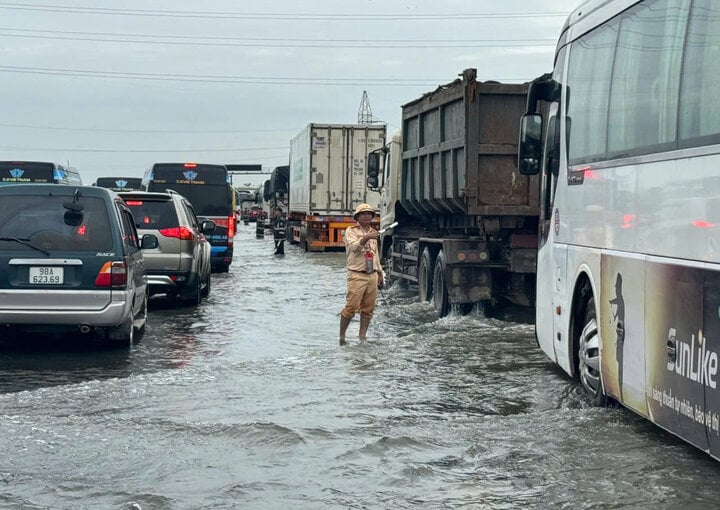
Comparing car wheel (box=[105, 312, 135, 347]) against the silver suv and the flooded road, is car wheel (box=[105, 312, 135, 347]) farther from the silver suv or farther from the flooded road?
the silver suv

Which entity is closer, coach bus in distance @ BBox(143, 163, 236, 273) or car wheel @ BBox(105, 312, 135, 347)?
car wheel @ BBox(105, 312, 135, 347)

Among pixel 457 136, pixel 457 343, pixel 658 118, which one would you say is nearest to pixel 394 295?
pixel 457 136

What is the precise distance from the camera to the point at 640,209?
23.1 feet

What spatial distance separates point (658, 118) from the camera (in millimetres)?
6824

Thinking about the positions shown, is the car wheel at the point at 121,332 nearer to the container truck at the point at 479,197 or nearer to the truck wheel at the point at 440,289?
the container truck at the point at 479,197

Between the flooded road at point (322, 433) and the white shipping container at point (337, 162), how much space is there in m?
25.0

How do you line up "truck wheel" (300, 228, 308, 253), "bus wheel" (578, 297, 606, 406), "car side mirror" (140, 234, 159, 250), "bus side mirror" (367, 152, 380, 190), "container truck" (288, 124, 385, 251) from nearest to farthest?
"bus wheel" (578, 297, 606, 406)
"car side mirror" (140, 234, 159, 250)
"bus side mirror" (367, 152, 380, 190)
"container truck" (288, 124, 385, 251)
"truck wheel" (300, 228, 308, 253)

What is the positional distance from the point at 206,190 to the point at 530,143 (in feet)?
58.5

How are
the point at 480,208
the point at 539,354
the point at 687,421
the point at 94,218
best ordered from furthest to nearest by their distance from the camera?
1. the point at 480,208
2. the point at 539,354
3. the point at 94,218
4. the point at 687,421

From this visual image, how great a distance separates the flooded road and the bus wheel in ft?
0.55

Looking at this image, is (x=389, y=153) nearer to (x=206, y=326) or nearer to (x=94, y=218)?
(x=206, y=326)

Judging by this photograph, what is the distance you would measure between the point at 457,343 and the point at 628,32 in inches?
253

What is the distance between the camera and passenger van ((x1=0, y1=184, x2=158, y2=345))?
11375mm

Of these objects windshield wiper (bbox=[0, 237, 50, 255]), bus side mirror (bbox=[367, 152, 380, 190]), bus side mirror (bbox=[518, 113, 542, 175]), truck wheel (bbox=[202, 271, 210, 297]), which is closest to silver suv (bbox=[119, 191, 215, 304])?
truck wheel (bbox=[202, 271, 210, 297])
